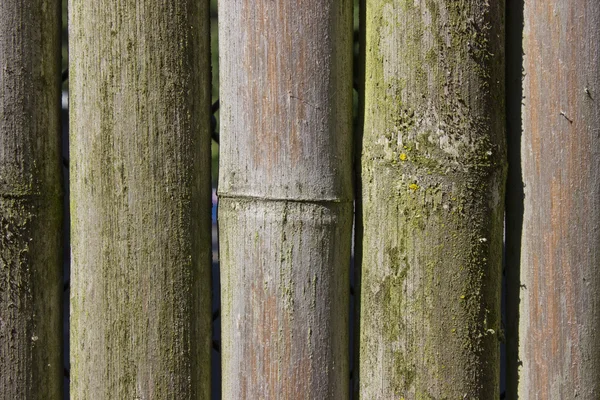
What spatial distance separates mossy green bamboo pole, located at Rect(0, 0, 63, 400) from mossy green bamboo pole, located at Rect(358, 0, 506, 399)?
46 cm

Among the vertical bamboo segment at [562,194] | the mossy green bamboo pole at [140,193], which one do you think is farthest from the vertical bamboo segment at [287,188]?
the vertical bamboo segment at [562,194]

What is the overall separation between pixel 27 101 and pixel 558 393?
87 centimetres

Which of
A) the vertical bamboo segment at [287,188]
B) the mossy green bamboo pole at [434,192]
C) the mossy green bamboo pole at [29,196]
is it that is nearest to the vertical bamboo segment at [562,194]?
the mossy green bamboo pole at [434,192]

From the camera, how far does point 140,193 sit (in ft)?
2.74

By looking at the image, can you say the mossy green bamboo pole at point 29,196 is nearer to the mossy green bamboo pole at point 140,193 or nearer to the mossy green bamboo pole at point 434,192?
the mossy green bamboo pole at point 140,193

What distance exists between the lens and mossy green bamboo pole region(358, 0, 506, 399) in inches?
31.4

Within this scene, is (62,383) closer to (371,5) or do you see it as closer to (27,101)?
(27,101)

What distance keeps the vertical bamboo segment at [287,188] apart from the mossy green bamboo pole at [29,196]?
26cm

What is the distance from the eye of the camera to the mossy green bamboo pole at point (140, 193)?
32.7 inches

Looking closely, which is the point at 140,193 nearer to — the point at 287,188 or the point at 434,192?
the point at 287,188

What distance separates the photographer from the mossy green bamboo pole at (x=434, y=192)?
0.80 m

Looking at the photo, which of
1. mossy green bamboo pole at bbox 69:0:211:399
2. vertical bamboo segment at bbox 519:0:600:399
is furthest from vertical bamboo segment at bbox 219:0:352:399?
vertical bamboo segment at bbox 519:0:600:399

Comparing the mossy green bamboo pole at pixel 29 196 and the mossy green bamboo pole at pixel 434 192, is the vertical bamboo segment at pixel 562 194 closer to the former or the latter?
the mossy green bamboo pole at pixel 434 192

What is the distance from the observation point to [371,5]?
83cm
